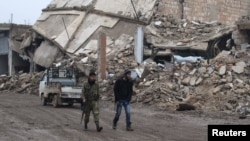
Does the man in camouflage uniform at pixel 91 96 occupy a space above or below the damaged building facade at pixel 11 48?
below

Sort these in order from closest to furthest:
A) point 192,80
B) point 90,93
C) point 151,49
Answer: point 90,93 → point 192,80 → point 151,49

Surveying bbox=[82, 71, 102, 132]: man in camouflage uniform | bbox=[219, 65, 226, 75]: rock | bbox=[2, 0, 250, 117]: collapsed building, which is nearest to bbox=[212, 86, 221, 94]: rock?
bbox=[2, 0, 250, 117]: collapsed building

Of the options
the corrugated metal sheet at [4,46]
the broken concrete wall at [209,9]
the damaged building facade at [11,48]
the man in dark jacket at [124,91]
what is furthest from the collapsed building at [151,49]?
the man in dark jacket at [124,91]

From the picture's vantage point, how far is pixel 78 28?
36.4 metres

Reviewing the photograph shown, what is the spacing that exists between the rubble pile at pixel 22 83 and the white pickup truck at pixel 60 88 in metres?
9.08

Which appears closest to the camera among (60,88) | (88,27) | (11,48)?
(60,88)

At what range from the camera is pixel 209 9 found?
38719mm

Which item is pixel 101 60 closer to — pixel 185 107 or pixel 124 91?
pixel 185 107

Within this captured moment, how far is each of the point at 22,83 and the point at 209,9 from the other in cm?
1547

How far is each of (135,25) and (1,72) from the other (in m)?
16.3

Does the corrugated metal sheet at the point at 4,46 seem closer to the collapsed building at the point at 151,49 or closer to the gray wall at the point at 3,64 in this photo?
the gray wall at the point at 3,64

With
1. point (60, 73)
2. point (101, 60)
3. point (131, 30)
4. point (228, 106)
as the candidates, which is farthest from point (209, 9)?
point (228, 106)

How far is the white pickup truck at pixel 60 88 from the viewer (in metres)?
21.4

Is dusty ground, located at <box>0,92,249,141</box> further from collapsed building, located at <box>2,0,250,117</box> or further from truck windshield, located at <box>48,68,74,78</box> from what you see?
truck windshield, located at <box>48,68,74,78</box>
